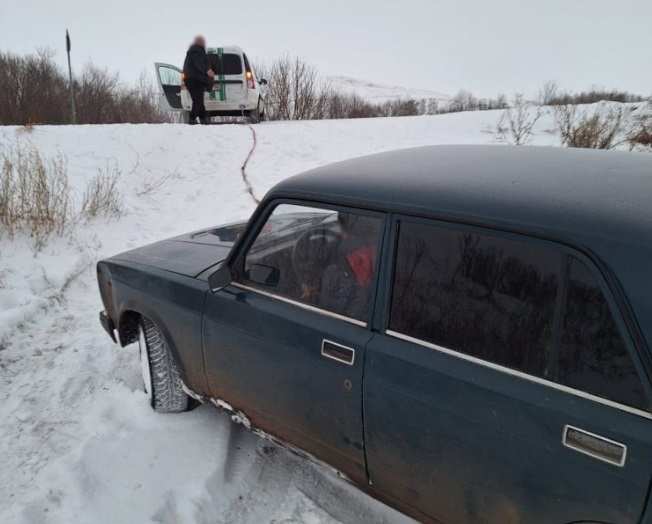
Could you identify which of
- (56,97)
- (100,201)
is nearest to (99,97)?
(56,97)

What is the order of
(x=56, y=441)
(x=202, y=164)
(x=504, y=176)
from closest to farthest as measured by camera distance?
(x=504, y=176)
(x=56, y=441)
(x=202, y=164)

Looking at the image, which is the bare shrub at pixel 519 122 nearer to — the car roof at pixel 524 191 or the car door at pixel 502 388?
the car roof at pixel 524 191

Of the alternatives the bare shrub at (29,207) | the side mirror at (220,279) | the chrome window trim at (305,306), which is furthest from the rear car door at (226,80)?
the chrome window trim at (305,306)

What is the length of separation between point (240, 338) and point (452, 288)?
103cm

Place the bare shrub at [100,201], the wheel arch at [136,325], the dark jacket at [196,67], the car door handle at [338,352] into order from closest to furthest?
the car door handle at [338,352] → the wheel arch at [136,325] → the bare shrub at [100,201] → the dark jacket at [196,67]

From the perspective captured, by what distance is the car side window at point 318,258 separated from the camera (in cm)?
180

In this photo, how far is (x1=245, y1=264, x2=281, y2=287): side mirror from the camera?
208 cm

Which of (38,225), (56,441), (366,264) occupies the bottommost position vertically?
(56,441)

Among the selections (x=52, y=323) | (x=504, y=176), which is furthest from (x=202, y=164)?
(x=504, y=176)

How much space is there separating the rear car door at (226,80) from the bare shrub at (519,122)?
6.54 m

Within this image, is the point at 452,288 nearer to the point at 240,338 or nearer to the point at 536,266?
the point at 536,266

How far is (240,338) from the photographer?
2.08 m

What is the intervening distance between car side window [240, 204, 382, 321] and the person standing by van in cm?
908

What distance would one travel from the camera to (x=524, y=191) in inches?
59.3
